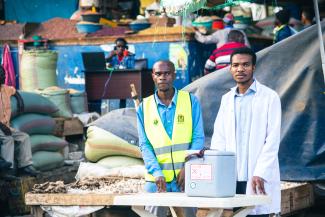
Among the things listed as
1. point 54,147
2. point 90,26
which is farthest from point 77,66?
point 54,147

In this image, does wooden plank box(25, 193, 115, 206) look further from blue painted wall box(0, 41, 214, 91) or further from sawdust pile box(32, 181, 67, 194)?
blue painted wall box(0, 41, 214, 91)

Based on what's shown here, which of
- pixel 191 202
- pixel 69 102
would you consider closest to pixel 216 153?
pixel 191 202

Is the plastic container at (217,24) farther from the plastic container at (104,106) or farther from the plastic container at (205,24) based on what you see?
the plastic container at (104,106)

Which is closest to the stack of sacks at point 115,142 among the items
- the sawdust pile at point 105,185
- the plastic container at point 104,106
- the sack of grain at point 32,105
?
the sawdust pile at point 105,185

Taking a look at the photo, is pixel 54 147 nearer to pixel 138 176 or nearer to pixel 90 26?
pixel 138 176

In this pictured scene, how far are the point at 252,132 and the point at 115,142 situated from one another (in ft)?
12.7

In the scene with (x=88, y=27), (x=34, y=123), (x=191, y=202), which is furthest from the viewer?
(x=88, y=27)

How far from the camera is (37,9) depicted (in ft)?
60.3

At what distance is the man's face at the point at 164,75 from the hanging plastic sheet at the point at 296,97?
2473 mm

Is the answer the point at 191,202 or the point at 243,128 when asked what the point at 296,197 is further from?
the point at 191,202

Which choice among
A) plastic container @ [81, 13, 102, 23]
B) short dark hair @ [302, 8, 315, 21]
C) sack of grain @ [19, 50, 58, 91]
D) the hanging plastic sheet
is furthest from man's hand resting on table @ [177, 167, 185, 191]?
plastic container @ [81, 13, 102, 23]

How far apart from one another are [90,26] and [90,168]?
617cm

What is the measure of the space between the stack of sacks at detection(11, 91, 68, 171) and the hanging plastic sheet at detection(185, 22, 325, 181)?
2.95 metres

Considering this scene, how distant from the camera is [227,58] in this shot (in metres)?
12.0
